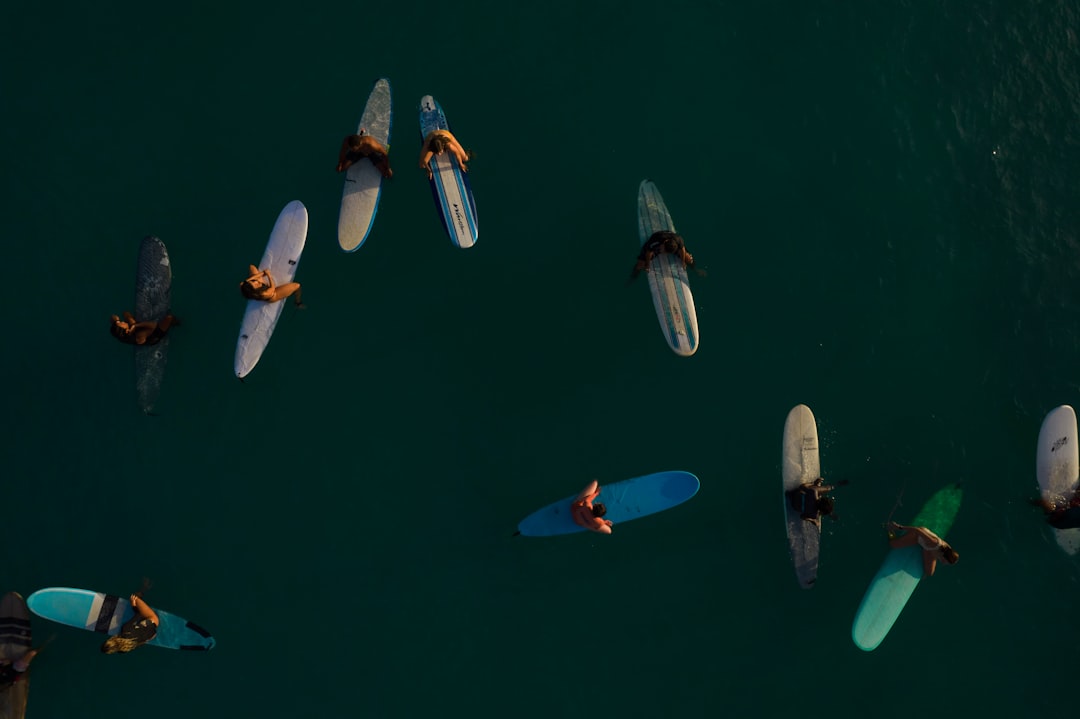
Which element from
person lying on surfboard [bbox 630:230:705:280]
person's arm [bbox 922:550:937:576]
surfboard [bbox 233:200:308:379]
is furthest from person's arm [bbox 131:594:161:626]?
person's arm [bbox 922:550:937:576]

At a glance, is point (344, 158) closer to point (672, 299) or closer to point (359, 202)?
point (359, 202)

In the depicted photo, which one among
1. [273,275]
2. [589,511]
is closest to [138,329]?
[273,275]

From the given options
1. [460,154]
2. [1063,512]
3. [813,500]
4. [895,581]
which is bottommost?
[895,581]

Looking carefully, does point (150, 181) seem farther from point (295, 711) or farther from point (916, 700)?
point (916, 700)

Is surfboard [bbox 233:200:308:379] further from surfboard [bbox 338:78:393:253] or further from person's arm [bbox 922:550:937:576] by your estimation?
person's arm [bbox 922:550:937:576]

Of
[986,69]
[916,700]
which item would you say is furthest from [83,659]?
[986,69]

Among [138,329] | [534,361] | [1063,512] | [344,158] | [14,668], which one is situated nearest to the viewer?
[138,329]
